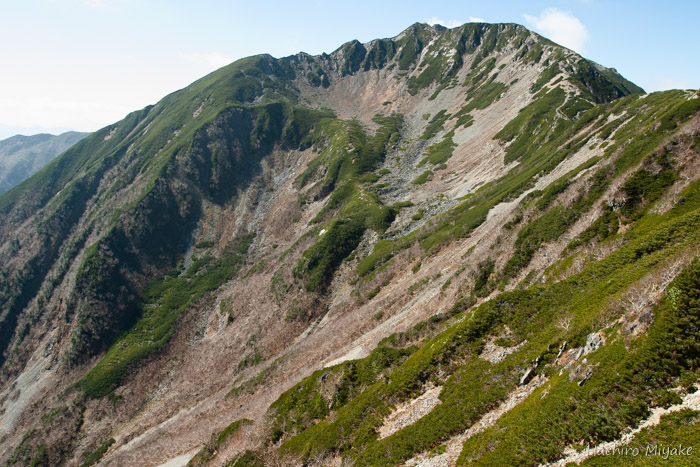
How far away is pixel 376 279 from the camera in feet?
173

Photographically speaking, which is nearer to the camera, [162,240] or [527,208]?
[527,208]

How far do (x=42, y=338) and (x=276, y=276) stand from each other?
69469mm

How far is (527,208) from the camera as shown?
117ft

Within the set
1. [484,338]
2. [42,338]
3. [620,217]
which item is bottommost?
[484,338]

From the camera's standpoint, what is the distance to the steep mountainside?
1389 cm

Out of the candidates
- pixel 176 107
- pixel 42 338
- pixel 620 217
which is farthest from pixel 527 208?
pixel 176 107

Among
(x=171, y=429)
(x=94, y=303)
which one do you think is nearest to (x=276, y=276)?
(x=171, y=429)

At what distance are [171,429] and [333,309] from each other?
2702 cm

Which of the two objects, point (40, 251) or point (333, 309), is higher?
point (40, 251)

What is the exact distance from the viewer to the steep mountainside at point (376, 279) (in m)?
A: 13.9

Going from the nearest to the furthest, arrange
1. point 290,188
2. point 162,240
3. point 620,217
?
point 620,217 → point 162,240 → point 290,188

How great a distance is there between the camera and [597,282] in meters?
17.8

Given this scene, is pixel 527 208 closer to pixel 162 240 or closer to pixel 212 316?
pixel 212 316

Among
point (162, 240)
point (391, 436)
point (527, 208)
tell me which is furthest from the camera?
point (162, 240)
